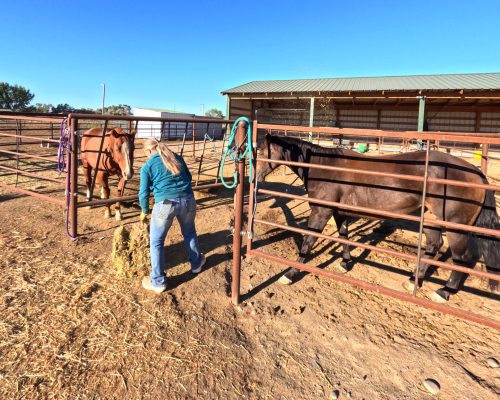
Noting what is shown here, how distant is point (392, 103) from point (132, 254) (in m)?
19.8

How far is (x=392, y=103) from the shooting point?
65.8 feet

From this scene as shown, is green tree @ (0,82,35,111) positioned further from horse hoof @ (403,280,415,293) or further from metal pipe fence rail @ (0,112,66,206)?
horse hoof @ (403,280,415,293)

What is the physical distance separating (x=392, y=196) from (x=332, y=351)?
202 cm

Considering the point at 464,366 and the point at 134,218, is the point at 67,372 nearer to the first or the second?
the point at 464,366

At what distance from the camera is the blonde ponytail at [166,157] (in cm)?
337

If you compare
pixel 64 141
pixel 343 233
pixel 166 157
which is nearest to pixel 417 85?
pixel 343 233

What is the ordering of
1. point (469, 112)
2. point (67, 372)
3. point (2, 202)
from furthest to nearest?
1. point (469, 112)
2. point (2, 202)
3. point (67, 372)

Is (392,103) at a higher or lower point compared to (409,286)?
higher

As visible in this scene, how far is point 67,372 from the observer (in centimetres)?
235

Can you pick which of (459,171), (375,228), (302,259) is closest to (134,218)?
(302,259)

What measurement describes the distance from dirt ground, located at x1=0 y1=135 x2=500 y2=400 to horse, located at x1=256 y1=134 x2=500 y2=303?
38cm

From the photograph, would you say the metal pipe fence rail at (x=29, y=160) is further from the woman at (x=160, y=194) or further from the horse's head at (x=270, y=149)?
the horse's head at (x=270, y=149)

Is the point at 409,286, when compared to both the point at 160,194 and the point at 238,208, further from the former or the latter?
the point at 160,194

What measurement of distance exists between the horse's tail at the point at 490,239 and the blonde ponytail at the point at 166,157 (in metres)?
3.21
